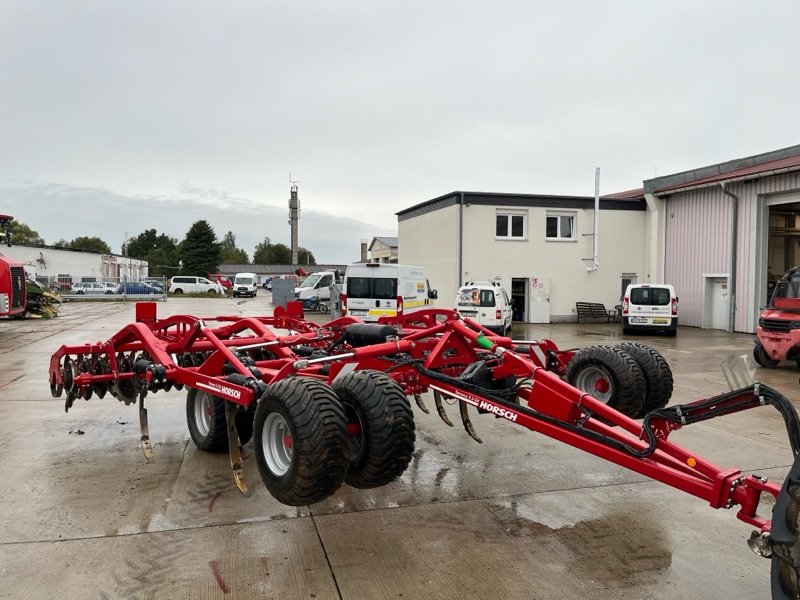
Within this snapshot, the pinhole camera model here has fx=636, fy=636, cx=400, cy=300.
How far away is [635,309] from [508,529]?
17.5 meters

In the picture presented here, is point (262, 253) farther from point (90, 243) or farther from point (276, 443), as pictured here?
point (276, 443)

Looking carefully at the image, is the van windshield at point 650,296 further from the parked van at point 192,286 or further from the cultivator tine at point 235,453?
the parked van at point 192,286

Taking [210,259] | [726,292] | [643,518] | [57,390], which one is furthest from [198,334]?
[210,259]

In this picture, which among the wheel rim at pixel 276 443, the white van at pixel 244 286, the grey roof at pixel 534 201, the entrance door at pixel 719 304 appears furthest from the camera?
the white van at pixel 244 286

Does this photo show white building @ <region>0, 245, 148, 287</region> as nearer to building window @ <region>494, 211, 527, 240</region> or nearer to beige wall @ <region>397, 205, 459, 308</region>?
beige wall @ <region>397, 205, 459, 308</region>

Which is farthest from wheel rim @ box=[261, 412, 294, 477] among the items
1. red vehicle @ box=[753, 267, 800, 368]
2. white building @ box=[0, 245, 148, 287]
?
white building @ box=[0, 245, 148, 287]

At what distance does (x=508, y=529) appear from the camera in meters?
4.41

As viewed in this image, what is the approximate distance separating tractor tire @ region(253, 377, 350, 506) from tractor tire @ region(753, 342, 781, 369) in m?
11.8

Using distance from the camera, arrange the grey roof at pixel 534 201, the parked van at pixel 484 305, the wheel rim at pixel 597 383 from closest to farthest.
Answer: the wheel rim at pixel 597 383 → the parked van at pixel 484 305 → the grey roof at pixel 534 201

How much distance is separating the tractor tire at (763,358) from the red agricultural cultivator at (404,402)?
360 inches

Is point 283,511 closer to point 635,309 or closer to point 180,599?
point 180,599

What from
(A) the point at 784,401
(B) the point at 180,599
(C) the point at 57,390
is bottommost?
(B) the point at 180,599

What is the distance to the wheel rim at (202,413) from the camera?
620 cm

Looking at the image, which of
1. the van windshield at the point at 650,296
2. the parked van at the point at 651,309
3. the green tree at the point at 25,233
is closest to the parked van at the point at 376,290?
the parked van at the point at 651,309
